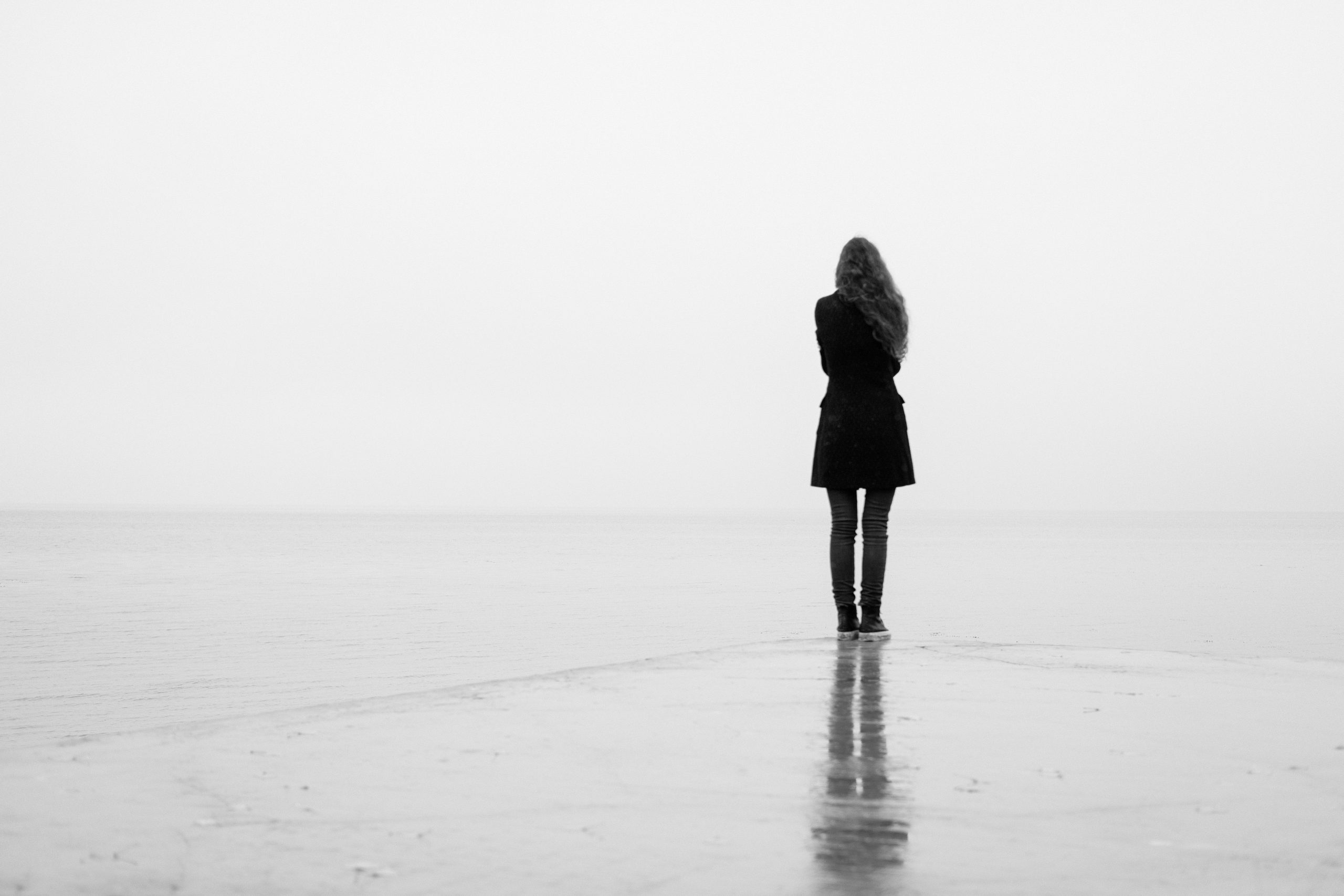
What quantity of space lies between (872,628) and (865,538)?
509 millimetres

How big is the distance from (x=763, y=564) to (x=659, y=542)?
39.5 metres

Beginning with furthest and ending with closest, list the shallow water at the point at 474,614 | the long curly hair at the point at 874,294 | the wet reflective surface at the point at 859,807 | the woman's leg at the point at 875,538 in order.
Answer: the shallow water at the point at 474,614 → the woman's leg at the point at 875,538 → the long curly hair at the point at 874,294 → the wet reflective surface at the point at 859,807

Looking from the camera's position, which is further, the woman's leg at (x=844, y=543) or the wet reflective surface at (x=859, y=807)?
the woman's leg at (x=844, y=543)

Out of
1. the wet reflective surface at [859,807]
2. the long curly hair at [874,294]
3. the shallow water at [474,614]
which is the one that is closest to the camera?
the wet reflective surface at [859,807]

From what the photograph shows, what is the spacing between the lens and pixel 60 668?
1453cm

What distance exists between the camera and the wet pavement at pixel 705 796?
2.38 metres

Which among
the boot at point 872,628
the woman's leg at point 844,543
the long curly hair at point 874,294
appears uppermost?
the long curly hair at point 874,294

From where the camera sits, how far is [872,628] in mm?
6918

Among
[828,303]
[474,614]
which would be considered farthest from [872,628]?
[474,614]

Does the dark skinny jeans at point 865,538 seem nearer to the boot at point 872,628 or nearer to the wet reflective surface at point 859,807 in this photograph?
the boot at point 872,628

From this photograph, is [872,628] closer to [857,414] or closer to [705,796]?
[857,414]

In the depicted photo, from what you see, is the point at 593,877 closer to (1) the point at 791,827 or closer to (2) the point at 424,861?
(2) the point at 424,861

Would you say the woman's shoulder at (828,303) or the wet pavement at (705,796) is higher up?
the woman's shoulder at (828,303)

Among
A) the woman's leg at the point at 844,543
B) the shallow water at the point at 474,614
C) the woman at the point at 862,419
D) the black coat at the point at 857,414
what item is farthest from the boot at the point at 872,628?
the shallow water at the point at 474,614
